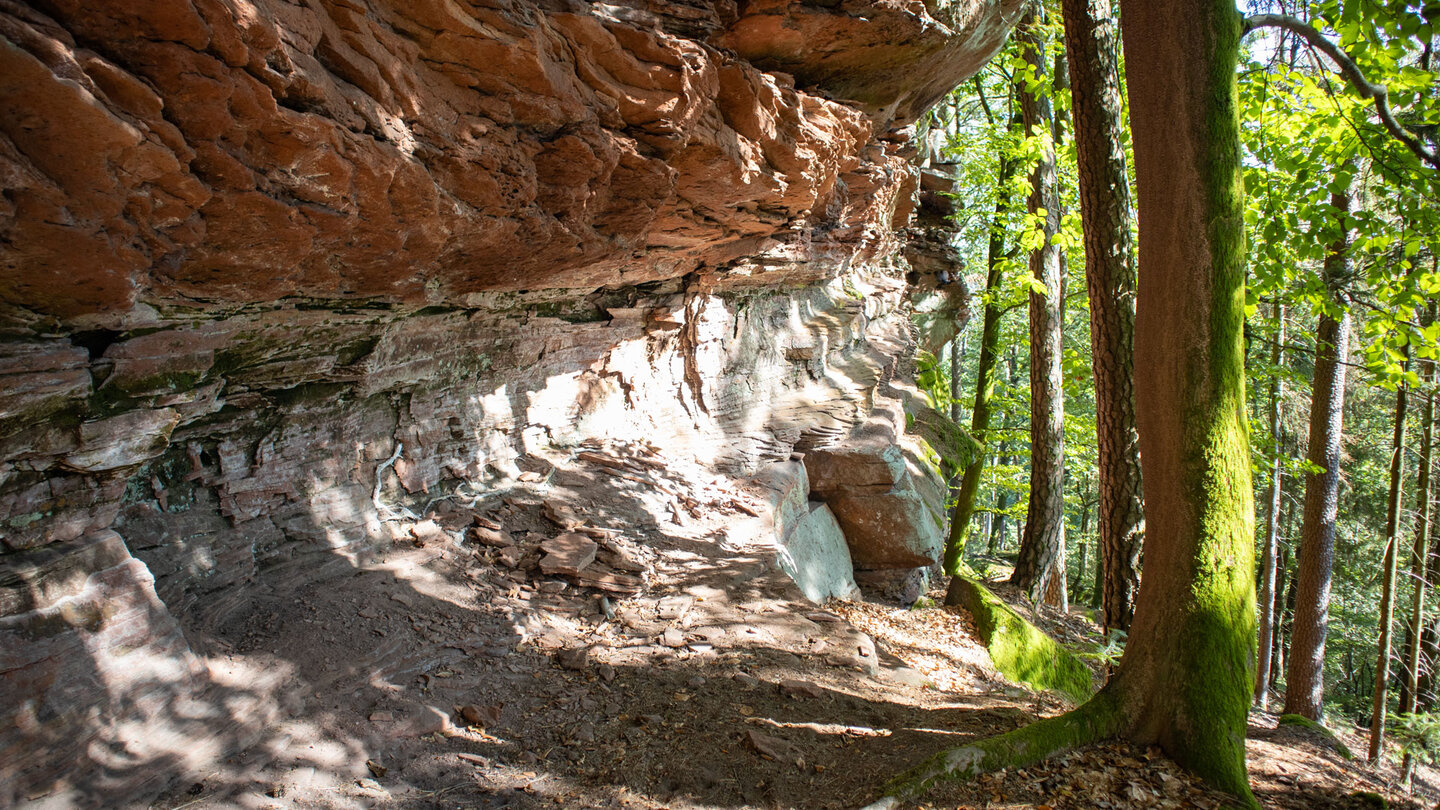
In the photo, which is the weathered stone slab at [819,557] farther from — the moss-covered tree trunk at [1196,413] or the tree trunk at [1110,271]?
the moss-covered tree trunk at [1196,413]

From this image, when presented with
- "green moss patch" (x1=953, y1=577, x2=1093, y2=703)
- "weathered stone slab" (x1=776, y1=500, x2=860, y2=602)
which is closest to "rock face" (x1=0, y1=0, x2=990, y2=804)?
"weathered stone slab" (x1=776, y1=500, x2=860, y2=602)

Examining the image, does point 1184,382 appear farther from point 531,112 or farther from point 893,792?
point 531,112

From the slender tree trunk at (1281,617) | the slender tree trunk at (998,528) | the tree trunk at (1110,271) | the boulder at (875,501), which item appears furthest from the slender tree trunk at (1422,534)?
the slender tree trunk at (998,528)

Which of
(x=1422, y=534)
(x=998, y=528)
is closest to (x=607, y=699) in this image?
(x=1422, y=534)

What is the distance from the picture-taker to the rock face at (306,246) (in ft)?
10.3

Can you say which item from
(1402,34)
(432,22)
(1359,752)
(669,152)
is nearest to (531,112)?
(432,22)

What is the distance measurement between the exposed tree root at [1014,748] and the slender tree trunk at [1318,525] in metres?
9.39

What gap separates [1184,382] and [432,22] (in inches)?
188

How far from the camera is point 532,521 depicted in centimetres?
718

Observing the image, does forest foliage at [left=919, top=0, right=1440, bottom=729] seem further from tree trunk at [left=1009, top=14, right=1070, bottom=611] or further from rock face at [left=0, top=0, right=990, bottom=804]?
rock face at [left=0, top=0, right=990, bottom=804]

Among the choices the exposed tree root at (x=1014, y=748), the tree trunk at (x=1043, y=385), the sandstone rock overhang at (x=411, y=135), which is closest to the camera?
the sandstone rock overhang at (x=411, y=135)

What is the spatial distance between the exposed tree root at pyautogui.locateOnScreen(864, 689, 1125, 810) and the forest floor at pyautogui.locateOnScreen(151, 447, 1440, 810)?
0.08 m

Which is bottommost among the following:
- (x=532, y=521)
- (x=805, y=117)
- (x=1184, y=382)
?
(x=532, y=521)

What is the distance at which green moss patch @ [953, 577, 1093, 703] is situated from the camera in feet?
23.8
